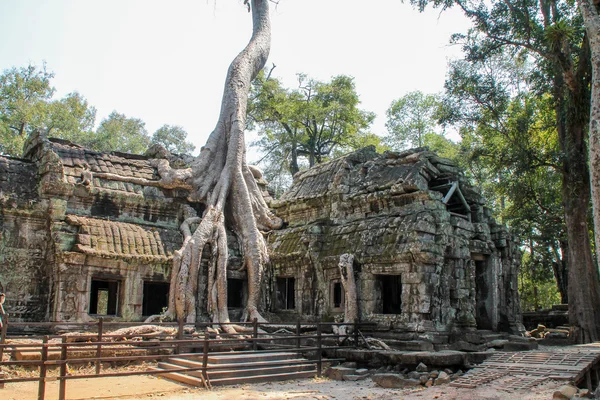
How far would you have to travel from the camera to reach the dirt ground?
7.37 meters

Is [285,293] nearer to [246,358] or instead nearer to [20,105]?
[246,358]

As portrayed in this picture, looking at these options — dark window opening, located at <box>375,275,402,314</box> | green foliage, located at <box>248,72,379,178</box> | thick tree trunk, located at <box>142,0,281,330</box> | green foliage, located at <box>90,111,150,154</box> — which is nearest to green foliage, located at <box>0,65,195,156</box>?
green foliage, located at <box>90,111,150,154</box>

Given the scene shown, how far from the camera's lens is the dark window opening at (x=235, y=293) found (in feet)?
51.2

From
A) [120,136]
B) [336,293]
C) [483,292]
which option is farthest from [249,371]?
[120,136]

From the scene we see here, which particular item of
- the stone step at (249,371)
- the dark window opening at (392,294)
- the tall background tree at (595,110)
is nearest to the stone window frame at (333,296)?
the dark window opening at (392,294)

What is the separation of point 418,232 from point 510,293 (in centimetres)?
411

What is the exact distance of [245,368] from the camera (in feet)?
31.6

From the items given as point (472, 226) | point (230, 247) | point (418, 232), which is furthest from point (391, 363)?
point (230, 247)

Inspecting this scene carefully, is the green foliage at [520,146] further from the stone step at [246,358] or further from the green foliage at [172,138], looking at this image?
the green foliage at [172,138]

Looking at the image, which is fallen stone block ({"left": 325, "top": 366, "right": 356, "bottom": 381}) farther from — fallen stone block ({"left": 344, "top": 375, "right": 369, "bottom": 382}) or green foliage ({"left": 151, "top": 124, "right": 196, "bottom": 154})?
green foliage ({"left": 151, "top": 124, "right": 196, "bottom": 154})

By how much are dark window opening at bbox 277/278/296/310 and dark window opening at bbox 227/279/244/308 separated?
1045 mm

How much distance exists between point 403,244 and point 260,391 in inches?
194

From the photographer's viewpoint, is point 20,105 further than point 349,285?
Yes

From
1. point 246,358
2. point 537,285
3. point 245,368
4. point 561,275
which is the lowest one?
point 245,368
